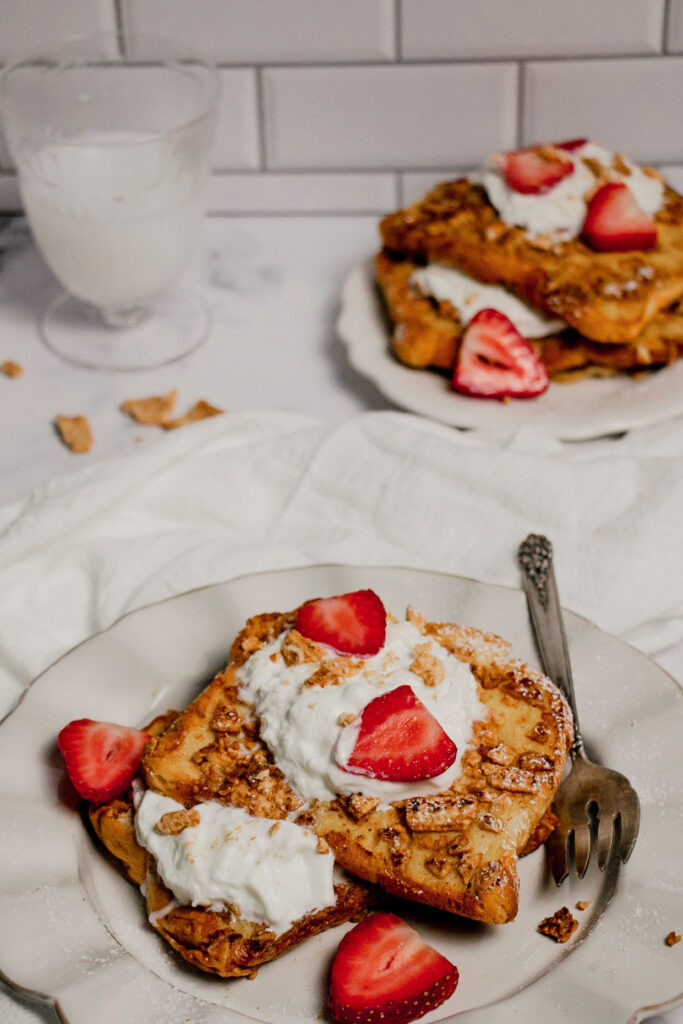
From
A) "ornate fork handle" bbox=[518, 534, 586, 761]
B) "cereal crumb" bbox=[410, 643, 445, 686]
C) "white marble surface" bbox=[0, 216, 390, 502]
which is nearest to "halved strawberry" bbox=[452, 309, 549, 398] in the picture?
"white marble surface" bbox=[0, 216, 390, 502]

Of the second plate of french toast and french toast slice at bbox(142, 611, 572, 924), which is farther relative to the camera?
the second plate of french toast

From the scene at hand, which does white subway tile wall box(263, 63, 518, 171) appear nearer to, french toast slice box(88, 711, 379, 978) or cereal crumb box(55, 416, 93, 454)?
cereal crumb box(55, 416, 93, 454)

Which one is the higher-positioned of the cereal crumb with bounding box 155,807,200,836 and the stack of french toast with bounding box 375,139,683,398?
the stack of french toast with bounding box 375,139,683,398

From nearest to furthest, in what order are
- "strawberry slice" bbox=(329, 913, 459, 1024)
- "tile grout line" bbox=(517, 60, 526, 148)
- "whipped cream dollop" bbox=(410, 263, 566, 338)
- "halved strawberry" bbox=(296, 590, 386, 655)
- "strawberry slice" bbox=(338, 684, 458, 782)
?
"strawberry slice" bbox=(329, 913, 459, 1024), "strawberry slice" bbox=(338, 684, 458, 782), "halved strawberry" bbox=(296, 590, 386, 655), "whipped cream dollop" bbox=(410, 263, 566, 338), "tile grout line" bbox=(517, 60, 526, 148)

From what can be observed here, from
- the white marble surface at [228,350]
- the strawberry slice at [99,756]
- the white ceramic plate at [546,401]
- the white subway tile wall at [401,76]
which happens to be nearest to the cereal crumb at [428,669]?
the strawberry slice at [99,756]

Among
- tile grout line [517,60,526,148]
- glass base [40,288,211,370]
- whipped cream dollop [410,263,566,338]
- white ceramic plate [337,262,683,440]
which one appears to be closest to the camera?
white ceramic plate [337,262,683,440]

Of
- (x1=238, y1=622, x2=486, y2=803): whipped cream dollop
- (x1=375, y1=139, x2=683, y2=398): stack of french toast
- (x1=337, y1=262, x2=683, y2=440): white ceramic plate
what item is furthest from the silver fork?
(x1=375, y1=139, x2=683, y2=398): stack of french toast

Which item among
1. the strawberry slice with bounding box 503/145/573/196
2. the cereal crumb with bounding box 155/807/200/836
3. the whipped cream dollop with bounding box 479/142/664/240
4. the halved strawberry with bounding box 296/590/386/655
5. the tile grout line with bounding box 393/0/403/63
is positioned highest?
the tile grout line with bounding box 393/0/403/63

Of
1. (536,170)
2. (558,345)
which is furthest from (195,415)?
(536,170)
